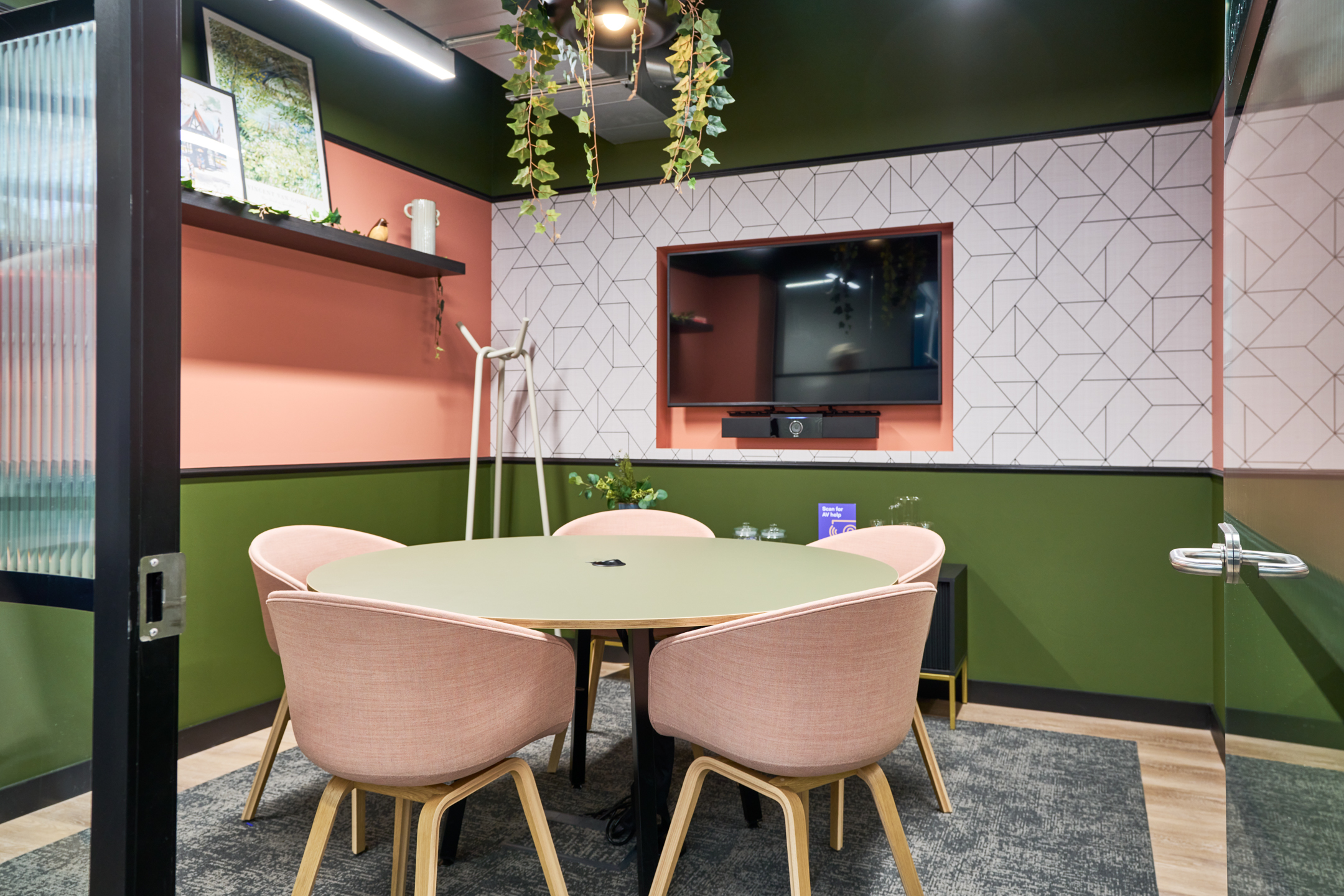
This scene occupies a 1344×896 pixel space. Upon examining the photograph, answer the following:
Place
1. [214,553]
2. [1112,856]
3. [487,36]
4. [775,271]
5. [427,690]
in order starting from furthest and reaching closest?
1. [775,271]
2. [487,36]
3. [214,553]
4. [1112,856]
5. [427,690]

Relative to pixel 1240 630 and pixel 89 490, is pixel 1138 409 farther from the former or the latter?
pixel 89 490

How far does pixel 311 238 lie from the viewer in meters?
3.16

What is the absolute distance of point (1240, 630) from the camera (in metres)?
1.08

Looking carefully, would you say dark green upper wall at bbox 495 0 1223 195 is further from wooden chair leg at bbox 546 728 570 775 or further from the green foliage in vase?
wooden chair leg at bbox 546 728 570 775

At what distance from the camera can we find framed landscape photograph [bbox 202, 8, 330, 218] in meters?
3.04

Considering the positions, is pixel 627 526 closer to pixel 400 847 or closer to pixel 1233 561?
pixel 400 847

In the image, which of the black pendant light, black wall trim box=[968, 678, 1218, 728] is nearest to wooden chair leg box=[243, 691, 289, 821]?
the black pendant light

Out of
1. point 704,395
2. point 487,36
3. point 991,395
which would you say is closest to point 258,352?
point 487,36

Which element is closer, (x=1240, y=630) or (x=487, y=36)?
(x=1240, y=630)

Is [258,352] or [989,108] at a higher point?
[989,108]

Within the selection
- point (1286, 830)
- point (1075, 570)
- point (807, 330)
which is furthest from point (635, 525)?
point (1286, 830)

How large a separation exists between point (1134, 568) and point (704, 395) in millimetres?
1950

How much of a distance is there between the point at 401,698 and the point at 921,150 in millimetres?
3177

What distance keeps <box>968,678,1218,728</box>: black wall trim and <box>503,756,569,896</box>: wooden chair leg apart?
7.84ft
